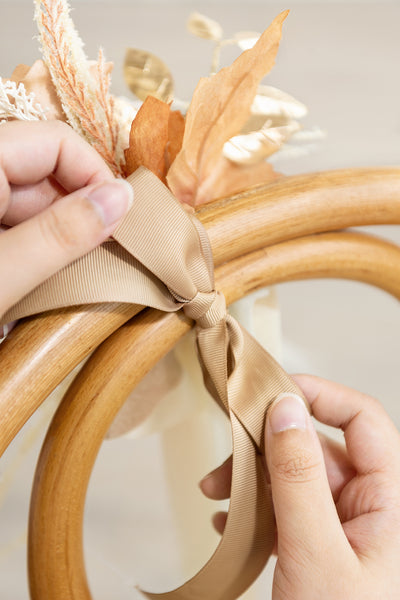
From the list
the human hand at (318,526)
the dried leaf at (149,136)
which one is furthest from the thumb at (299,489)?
the dried leaf at (149,136)

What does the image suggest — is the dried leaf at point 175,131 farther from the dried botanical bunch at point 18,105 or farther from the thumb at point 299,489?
the thumb at point 299,489

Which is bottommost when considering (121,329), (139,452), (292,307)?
(139,452)

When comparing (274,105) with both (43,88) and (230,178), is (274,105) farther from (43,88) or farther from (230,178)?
(43,88)

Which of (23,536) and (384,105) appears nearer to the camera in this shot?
(23,536)

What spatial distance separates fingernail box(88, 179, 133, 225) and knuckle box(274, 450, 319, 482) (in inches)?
8.1

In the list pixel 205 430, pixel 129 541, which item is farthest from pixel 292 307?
pixel 129 541

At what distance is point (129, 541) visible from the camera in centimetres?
63

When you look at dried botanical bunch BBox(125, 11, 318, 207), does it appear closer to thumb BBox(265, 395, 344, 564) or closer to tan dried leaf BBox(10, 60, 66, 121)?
tan dried leaf BBox(10, 60, 66, 121)

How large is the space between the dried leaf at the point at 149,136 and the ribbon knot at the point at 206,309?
0.36ft

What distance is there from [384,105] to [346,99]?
0.18ft

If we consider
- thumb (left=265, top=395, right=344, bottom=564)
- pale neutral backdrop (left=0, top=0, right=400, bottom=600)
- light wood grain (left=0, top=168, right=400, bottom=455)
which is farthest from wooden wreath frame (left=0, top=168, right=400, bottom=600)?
pale neutral backdrop (left=0, top=0, right=400, bottom=600)

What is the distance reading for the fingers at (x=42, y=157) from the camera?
34cm

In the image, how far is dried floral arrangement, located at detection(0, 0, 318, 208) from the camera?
15.1 inches

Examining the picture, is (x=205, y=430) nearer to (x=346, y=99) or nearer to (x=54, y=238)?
(x=54, y=238)
